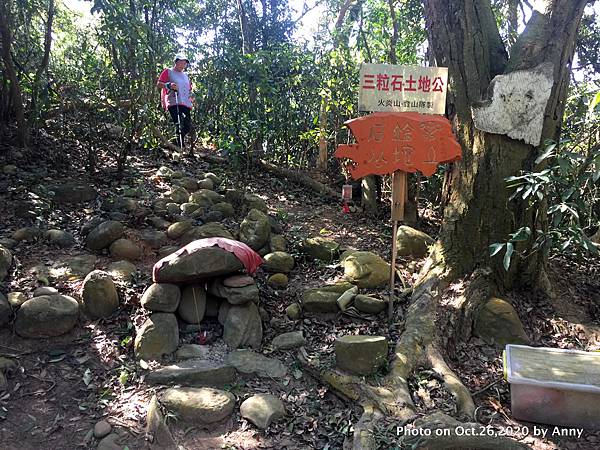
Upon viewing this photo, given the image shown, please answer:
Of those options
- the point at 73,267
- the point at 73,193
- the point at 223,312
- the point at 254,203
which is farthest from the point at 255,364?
the point at 73,193

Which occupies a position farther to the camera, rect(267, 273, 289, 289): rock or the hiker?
the hiker

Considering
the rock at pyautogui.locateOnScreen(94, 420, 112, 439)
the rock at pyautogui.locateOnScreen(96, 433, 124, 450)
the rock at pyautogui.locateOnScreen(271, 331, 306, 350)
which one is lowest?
the rock at pyautogui.locateOnScreen(96, 433, 124, 450)

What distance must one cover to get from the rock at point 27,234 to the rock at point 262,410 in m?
2.82

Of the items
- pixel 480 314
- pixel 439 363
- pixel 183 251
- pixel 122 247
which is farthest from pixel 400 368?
pixel 122 247

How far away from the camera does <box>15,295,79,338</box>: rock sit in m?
3.45

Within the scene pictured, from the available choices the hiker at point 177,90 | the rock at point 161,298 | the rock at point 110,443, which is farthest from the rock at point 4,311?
the hiker at point 177,90

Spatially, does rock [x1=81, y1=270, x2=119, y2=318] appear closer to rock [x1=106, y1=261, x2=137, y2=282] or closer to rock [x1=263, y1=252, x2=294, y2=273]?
rock [x1=106, y1=261, x2=137, y2=282]

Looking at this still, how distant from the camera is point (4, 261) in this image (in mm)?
3910

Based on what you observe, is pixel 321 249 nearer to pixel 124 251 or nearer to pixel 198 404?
pixel 124 251

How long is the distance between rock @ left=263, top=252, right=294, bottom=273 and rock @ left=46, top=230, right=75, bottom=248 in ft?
6.30

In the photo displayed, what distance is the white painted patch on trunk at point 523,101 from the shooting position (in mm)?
3959

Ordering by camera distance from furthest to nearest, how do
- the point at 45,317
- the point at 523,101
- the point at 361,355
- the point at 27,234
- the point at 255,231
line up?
1. the point at 255,231
2. the point at 27,234
3. the point at 523,101
4. the point at 45,317
5. the point at 361,355

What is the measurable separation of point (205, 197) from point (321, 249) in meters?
1.70

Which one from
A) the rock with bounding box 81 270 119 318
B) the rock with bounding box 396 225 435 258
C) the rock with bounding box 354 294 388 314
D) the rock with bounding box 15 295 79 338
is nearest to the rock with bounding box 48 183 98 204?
the rock with bounding box 81 270 119 318
